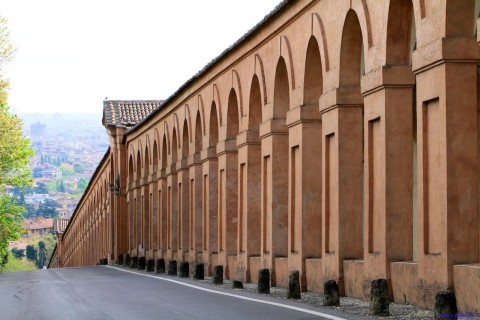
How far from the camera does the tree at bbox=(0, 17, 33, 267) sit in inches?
2276

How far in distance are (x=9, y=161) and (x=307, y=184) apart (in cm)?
3638

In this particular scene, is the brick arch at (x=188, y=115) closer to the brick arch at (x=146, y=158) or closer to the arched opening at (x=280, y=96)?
the brick arch at (x=146, y=158)

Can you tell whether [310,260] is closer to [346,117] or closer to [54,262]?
[346,117]

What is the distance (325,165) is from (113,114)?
138ft

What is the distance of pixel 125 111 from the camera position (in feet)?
220

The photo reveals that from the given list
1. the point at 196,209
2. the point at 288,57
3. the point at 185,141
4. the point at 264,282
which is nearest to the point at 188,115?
the point at 185,141

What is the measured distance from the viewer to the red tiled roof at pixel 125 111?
65.2m

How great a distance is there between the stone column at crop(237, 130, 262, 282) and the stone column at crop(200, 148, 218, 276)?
500 cm

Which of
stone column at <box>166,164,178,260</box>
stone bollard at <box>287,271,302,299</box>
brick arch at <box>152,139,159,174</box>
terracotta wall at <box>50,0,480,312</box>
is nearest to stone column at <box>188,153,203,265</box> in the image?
terracotta wall at <box>50,0,480,312</box>

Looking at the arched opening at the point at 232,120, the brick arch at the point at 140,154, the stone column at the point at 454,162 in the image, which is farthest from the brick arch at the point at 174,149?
the stone column at the point at 454,162

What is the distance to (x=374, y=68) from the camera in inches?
846

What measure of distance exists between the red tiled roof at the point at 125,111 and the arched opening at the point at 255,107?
3211 cm

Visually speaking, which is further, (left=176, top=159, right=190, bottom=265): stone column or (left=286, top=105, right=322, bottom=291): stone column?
(left=176, top=159, right=190, bottom=265): stone column

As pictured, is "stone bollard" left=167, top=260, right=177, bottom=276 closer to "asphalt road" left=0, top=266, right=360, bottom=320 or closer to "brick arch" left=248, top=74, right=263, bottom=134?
"brick arch" left=248, top=74, right=263, bottom=134
